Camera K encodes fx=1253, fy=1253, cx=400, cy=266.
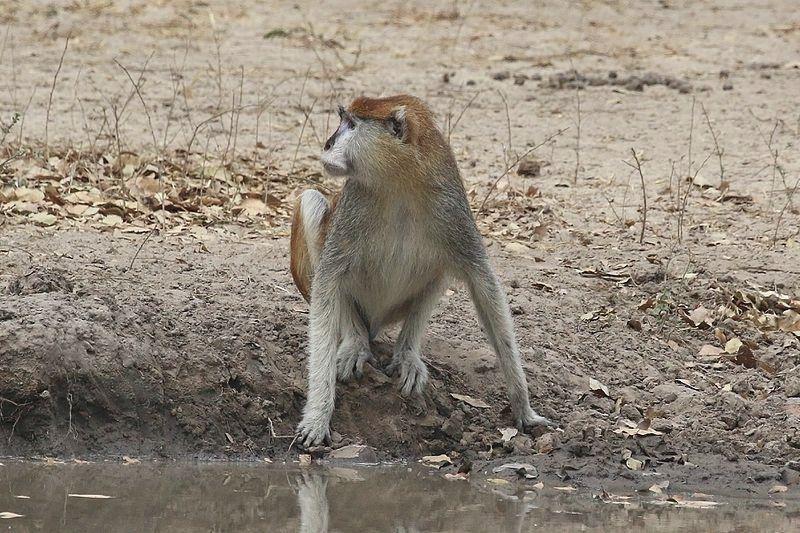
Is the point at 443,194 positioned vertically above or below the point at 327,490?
above

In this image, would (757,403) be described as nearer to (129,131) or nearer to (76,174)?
(76,174)

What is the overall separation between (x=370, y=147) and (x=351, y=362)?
1095mm

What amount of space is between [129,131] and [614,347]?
15.6 ft

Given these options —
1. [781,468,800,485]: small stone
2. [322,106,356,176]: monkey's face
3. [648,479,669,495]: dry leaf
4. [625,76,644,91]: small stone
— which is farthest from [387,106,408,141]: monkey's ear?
[625,76,644,91]: small stone

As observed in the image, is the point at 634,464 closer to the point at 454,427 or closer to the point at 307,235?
the point at 454,427

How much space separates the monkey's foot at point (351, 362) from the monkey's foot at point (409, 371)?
13 cm

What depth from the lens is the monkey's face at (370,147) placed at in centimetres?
543

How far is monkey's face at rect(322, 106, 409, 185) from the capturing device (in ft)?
17.8

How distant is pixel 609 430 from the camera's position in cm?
586

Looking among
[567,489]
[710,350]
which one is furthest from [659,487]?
[710,350]

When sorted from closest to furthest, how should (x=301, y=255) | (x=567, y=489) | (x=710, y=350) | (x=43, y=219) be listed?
1. (x=567, y=489)
2. (x=301, y=255)
3. (x=710, y=350)
4. (x=43, y=219)

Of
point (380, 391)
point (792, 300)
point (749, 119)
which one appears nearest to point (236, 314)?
point (380, 391)

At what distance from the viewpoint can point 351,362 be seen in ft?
19.5

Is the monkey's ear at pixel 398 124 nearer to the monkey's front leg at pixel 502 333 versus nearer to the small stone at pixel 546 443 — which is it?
the monkey's front leg at pixel 502 333
